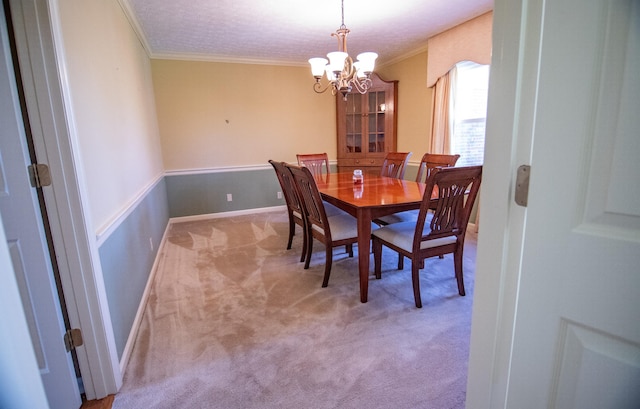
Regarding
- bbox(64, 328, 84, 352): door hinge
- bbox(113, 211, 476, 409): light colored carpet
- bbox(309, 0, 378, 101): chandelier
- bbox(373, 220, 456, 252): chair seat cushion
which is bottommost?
bbox(113, 211, 476, 409): light colored carpet

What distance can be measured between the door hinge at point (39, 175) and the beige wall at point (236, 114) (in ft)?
11.1

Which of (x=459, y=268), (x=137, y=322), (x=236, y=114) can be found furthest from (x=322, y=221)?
(x=236, y=114)

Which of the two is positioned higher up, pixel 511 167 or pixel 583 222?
pixel 511 167

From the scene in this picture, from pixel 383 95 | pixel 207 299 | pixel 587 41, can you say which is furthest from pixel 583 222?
pixel 383 95

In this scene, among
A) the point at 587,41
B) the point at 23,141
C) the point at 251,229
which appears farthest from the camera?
the point at 251,229

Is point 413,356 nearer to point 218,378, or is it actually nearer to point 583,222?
point 218,378

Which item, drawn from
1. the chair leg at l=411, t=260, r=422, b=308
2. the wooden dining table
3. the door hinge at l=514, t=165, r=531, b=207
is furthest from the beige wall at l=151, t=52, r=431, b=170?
the door hinge at l=514, t=165, r=531, b=207

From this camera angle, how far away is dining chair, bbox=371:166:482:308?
1.88m

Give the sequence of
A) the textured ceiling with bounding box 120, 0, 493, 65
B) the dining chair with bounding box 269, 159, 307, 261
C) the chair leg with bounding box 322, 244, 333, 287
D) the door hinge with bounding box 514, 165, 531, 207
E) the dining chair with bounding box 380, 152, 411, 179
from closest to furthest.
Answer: the door hinge with bounding box 514, 165, 531, 207 → the chair leg with bounding box 322, 244, 333, 287 → the dining chair with bounding box 269, 159, 307, 261 → the textured ceiling with bounding box 120, 0, 493, 65 → the dining chair with bounding box 380, 152, 411, 179

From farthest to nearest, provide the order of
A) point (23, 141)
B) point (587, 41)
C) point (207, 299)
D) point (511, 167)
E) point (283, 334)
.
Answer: point (207, 299) < point (283, 334) < point (23, 141) < point (511, 167) < point (587, 41)

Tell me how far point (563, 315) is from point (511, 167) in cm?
34

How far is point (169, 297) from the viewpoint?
2.37 metres

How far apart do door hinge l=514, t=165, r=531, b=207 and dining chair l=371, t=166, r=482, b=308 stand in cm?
109

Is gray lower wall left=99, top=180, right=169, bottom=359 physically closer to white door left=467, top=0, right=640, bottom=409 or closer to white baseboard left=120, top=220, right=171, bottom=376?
white baseboard left=120, top=220, right=171, bottom=376
